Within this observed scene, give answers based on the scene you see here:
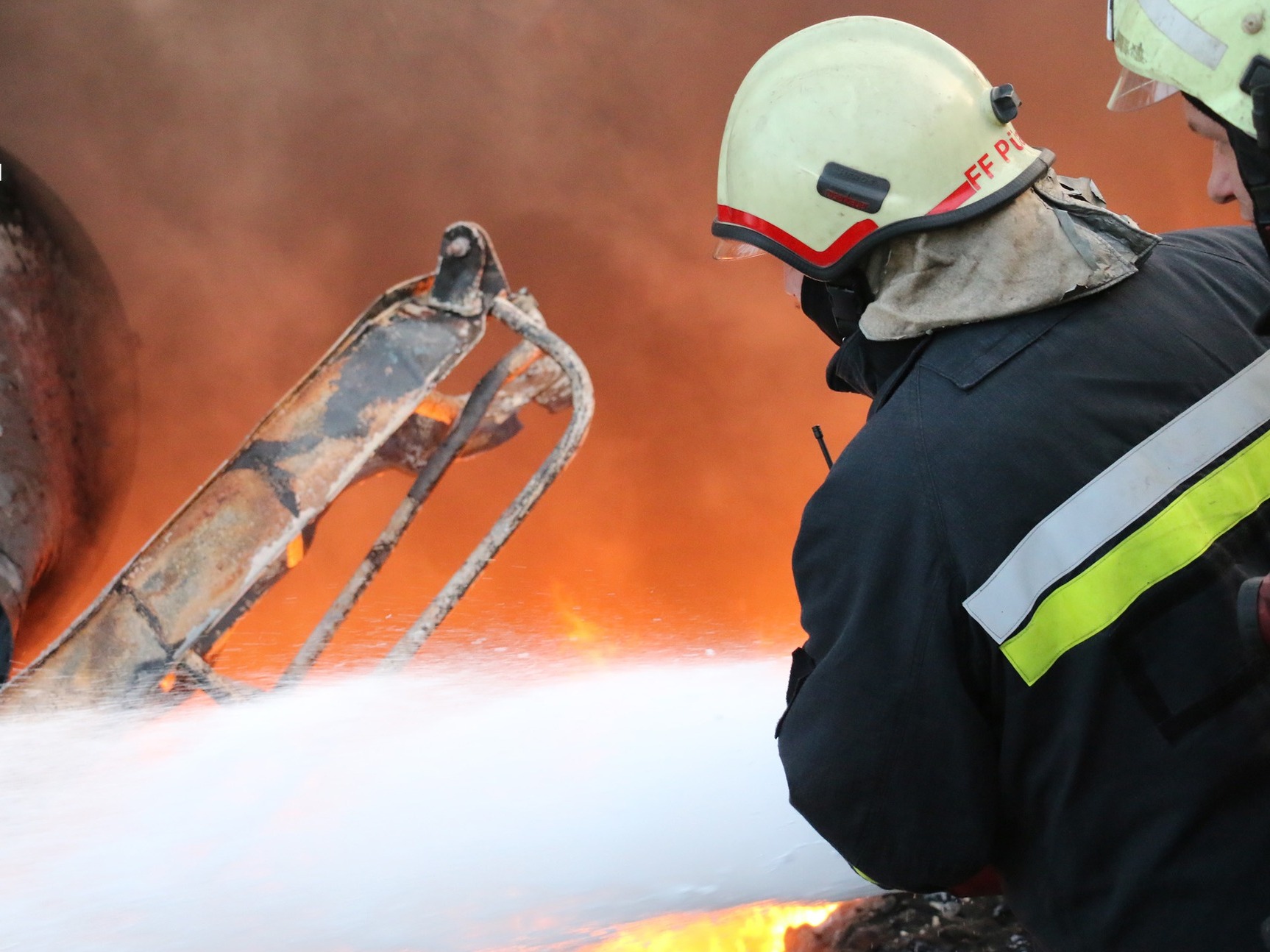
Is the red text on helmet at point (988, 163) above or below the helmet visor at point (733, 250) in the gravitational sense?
below

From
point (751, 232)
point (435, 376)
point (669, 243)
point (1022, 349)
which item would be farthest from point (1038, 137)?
point (1022, 349)

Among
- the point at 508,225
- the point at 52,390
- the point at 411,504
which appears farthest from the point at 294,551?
the point at 508,225

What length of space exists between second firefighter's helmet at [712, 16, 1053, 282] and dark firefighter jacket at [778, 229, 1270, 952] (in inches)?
10.3

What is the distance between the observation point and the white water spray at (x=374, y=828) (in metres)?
2.19

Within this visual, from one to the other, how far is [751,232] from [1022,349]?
1.74ft

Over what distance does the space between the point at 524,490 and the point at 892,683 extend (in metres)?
1.89

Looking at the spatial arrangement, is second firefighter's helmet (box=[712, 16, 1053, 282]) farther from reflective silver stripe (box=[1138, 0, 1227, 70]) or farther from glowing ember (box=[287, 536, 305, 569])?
glowing ember (box=[287, 536, 305, 569])

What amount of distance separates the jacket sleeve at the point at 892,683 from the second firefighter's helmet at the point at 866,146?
1.22ft

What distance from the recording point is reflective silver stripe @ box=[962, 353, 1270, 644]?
113 centimetres

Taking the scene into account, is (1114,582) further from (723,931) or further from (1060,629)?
(723,931)

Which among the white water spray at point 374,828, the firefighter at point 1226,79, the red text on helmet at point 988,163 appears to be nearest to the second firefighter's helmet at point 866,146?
the red text on helmet at point 988,163

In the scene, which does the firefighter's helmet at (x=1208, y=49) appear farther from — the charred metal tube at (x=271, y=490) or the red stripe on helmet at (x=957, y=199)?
the charred metal tube at (x=271, y=490)

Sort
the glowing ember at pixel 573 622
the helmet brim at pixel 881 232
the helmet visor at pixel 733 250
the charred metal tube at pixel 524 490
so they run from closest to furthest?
the helmet brim at pixel 881 232
the helmet visor at pixel 733 250
the charred metal tube at pixel 524 490
the glowing ember at pixel 573 622

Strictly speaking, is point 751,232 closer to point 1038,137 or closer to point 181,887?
point 181,887
